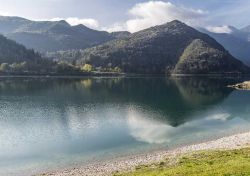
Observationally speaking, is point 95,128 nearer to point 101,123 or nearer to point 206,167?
point 101,123

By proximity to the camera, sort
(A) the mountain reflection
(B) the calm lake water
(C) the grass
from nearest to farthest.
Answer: (C) the grass < (B) the calm lake water < (A) the mountain reflection

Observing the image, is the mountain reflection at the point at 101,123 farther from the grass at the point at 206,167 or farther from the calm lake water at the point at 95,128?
the grass at the point at 206,167

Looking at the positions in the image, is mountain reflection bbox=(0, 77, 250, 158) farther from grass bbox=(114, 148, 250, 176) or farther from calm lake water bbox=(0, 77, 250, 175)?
grass bbox=(114, 148, 250, 176)

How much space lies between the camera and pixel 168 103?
539 feet

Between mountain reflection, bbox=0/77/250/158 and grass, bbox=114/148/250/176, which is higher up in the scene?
grass, bbox=114/148/250/176

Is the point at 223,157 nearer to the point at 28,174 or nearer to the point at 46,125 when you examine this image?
the point at 28,174

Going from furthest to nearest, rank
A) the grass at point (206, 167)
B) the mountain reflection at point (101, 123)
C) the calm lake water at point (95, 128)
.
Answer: the mountain reflection at point (101, 123) < the calm lake water at point (95, 128) < the grass at point (206, 167)

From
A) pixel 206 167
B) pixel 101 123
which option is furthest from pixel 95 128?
pixel 206 167

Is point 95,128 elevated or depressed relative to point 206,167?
depressed

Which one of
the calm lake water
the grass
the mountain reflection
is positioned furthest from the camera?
the mountain reflection

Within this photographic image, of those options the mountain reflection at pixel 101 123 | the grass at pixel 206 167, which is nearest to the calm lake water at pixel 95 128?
the mountain reflection at pixel 101 123

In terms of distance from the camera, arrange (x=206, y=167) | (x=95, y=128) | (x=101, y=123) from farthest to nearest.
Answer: (x=101, y=123) < (x=95, y=128) < (x=206, y=167)

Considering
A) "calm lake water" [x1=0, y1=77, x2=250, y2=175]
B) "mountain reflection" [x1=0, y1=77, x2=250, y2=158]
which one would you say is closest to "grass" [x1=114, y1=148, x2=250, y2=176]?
"calm lake water" [x1=0, y1=77, x2=250, y2=175]

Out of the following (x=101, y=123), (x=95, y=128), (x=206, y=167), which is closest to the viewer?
(x=206, y=167)
